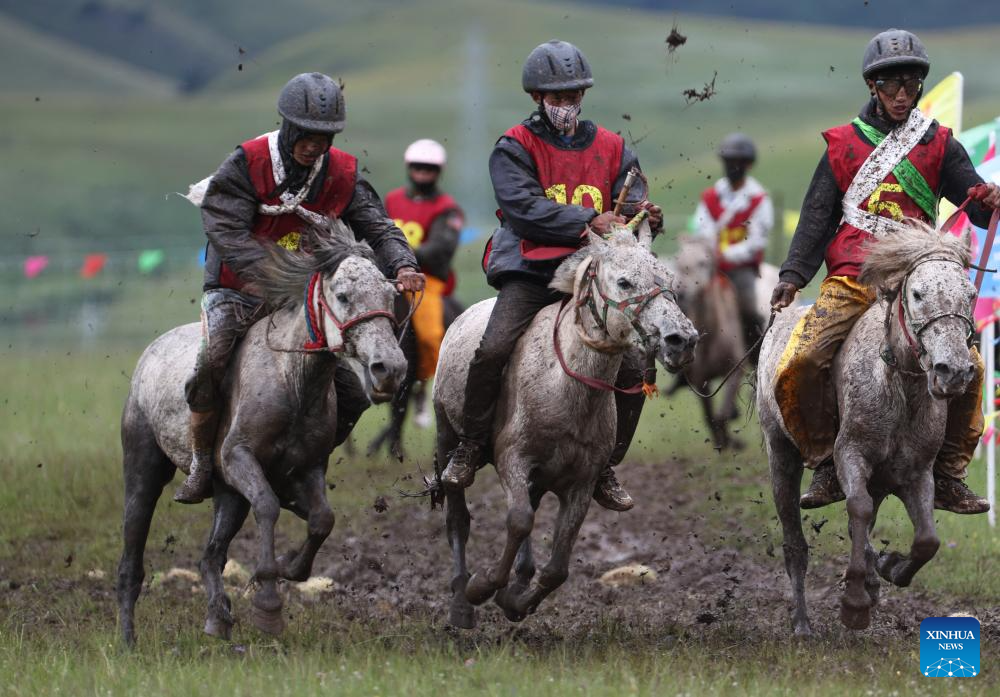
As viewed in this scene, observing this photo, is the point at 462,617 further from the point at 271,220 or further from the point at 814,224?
the point at 814,224

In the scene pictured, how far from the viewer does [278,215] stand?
30.0 feet

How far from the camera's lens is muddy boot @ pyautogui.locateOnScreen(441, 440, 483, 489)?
913 cm

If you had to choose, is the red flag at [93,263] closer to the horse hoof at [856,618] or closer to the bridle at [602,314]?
the bridle at [602,314]

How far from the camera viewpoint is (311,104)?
8.74m

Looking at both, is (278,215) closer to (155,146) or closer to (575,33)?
(155,146)

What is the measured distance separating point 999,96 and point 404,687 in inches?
3093

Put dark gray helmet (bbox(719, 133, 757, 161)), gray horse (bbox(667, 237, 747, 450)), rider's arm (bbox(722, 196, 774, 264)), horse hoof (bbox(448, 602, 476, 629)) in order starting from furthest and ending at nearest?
1. dark gray helmet (bbox(719, 133, 757, 161))
2. rider's arm (bbox(722, 196, 774, 264))
3. gray horse (bbox(667, 237, 747, 450))
4. horse hoof (bbox(448, 602, 476, 629))

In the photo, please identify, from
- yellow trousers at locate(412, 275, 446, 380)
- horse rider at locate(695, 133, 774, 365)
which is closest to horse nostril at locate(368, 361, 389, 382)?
yellow trousers at locate(412, 275, 446, 380)

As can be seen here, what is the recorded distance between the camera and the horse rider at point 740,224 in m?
17.1

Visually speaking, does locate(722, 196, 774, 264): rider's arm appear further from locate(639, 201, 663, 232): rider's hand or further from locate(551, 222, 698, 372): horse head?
locate(551, 222, 698, 372): horse head

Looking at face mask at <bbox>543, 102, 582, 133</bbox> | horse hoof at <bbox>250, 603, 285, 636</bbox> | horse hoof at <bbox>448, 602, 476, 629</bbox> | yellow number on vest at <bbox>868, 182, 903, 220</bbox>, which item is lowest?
horse hoof at <bbox>448, 602, 476, 629</bbox>

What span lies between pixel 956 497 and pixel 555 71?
10.2 ft

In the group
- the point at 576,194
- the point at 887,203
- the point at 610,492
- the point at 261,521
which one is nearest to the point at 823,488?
the point at 610,492

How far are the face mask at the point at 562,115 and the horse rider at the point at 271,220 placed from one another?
1077 millimetres
